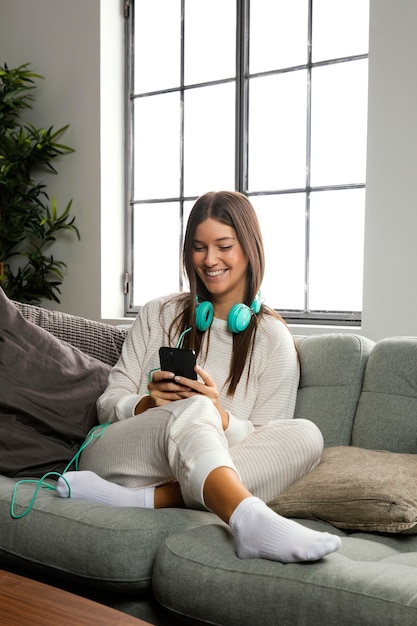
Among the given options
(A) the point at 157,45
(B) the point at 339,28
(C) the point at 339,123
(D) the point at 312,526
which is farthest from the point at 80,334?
(A) the point at 157,45

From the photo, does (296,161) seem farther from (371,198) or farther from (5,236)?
(5,236)

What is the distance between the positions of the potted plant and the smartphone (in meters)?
2.52

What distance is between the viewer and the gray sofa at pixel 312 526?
1.28 m

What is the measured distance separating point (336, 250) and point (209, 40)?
1405 mm

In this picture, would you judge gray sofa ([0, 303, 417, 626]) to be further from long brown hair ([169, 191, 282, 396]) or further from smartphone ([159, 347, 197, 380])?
smartphone ([159, 347, 197, 380])

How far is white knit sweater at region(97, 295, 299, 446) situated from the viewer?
213 cm

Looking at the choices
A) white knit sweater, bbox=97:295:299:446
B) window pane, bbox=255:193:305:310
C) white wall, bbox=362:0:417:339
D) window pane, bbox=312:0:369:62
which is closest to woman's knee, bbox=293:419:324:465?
white knit sweater, bbox=97:295:299:446

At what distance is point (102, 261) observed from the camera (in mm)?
4340

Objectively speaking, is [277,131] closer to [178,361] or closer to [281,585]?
[178,361]

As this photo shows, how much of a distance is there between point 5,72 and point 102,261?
1.20m

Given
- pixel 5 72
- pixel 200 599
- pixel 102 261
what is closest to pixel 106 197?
pixel 102 261

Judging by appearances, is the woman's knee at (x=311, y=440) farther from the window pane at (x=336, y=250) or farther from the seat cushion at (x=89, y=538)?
the window pane at (x=336, y=250)

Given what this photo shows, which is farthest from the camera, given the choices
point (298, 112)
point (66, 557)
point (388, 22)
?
point (298, 112)

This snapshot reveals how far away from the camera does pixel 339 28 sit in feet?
12.1
